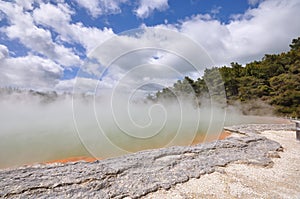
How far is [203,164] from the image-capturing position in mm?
3488

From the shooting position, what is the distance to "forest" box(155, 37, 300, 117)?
1354 cm

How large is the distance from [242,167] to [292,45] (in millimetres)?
20759

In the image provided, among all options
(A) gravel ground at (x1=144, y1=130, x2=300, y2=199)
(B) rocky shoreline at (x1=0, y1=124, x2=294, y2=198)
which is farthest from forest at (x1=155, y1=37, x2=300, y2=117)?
(A) gravel ground at (x1=144, y1=130, x2=300, y2=199)

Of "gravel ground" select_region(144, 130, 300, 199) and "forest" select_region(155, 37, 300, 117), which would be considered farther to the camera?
"forest" select_region(155, 37, 300, 117)

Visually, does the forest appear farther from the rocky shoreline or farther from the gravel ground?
the gravel ground

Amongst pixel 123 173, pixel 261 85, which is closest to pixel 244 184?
pixel 123 173

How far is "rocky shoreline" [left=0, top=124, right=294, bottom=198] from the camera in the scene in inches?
97.2

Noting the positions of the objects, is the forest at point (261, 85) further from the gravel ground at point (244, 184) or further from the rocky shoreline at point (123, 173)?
the gravel ground at point (244, 184)

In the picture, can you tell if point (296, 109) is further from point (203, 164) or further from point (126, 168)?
point (126, 168)

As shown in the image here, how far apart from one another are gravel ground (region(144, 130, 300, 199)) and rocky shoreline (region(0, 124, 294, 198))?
138 mm

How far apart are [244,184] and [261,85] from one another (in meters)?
15.9

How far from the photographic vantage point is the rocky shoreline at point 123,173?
247cm

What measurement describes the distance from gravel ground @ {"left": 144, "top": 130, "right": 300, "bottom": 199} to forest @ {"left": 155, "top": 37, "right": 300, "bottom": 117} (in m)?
7.72

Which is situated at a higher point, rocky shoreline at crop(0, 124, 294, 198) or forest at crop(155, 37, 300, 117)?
forest at crop(155, 37, 300, 117)
